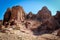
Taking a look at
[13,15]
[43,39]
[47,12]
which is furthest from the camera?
[47,12]

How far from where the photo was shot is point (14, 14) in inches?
1590

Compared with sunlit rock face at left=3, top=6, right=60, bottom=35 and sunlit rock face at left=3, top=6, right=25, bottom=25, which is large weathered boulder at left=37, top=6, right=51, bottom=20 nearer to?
sunlit rock face at left=3, top=6, right=60, bottom=35

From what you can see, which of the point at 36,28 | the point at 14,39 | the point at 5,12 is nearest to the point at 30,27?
the point at 36,28

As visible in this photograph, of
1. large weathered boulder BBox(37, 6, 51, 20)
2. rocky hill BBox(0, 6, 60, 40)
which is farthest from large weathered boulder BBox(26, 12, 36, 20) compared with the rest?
large weathered boulder BBox(37, 6, 51, 20)

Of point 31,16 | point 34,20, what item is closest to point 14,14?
point 31,16

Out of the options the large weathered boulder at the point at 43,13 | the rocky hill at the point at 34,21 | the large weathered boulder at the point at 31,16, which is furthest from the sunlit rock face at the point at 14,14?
the large weathered boulder at the point at 43,13

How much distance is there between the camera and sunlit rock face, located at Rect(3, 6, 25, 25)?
39.9m

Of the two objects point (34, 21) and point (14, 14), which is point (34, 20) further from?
point (14, 14)

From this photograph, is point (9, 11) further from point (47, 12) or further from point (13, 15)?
point (47, 12)

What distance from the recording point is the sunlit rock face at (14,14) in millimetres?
39875

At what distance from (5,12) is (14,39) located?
2432 cm

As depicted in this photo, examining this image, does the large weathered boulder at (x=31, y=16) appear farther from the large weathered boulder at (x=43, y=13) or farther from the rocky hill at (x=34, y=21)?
the large weathered boulder at (x=43, y=13)

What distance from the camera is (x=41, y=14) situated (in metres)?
44.3

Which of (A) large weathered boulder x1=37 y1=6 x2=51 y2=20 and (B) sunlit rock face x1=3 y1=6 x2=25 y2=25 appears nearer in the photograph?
(B) sunlit rock face x1=3 y1=6 x2=25 y2=25
